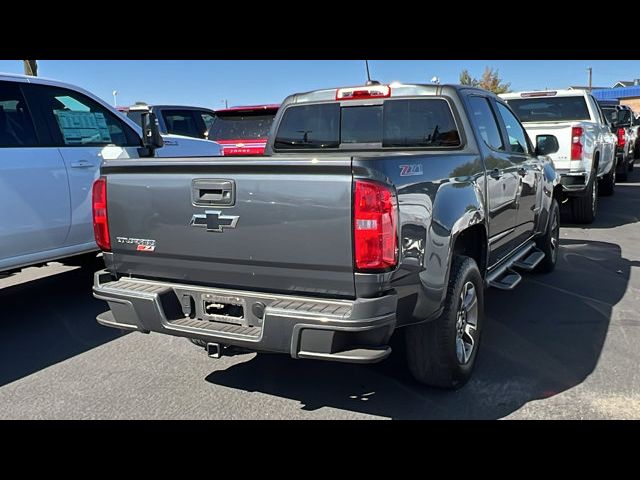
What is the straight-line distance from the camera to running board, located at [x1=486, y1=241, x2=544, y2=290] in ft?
14.1

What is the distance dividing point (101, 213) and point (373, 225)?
1.77 meters

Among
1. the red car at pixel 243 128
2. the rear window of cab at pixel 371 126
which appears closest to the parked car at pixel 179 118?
the red car at pixel 243 128

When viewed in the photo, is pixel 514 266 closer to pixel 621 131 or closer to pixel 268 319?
pixel 268 319

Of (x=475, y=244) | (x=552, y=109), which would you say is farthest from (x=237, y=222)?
(x=552, y=109)

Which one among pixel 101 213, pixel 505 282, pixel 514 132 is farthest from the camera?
pixel 514 132

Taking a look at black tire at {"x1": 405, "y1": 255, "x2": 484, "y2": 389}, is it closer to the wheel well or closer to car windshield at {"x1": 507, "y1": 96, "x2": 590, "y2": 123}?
the wheel well

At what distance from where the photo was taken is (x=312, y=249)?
2.75 metres

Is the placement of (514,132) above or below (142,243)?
above

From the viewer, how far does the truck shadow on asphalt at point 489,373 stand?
338 centimetres

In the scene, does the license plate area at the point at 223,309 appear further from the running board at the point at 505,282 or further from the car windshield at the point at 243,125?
the car windshield at the point at 243,125

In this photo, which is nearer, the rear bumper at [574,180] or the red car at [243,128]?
the rear bumper at [574,180]

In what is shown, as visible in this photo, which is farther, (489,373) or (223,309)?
(489,373)

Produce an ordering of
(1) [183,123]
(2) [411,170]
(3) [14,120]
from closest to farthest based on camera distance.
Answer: (2) [411,170]
(3) [14,120]
(1) [183,123]

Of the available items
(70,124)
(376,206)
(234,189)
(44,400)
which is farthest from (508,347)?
(70,124)
